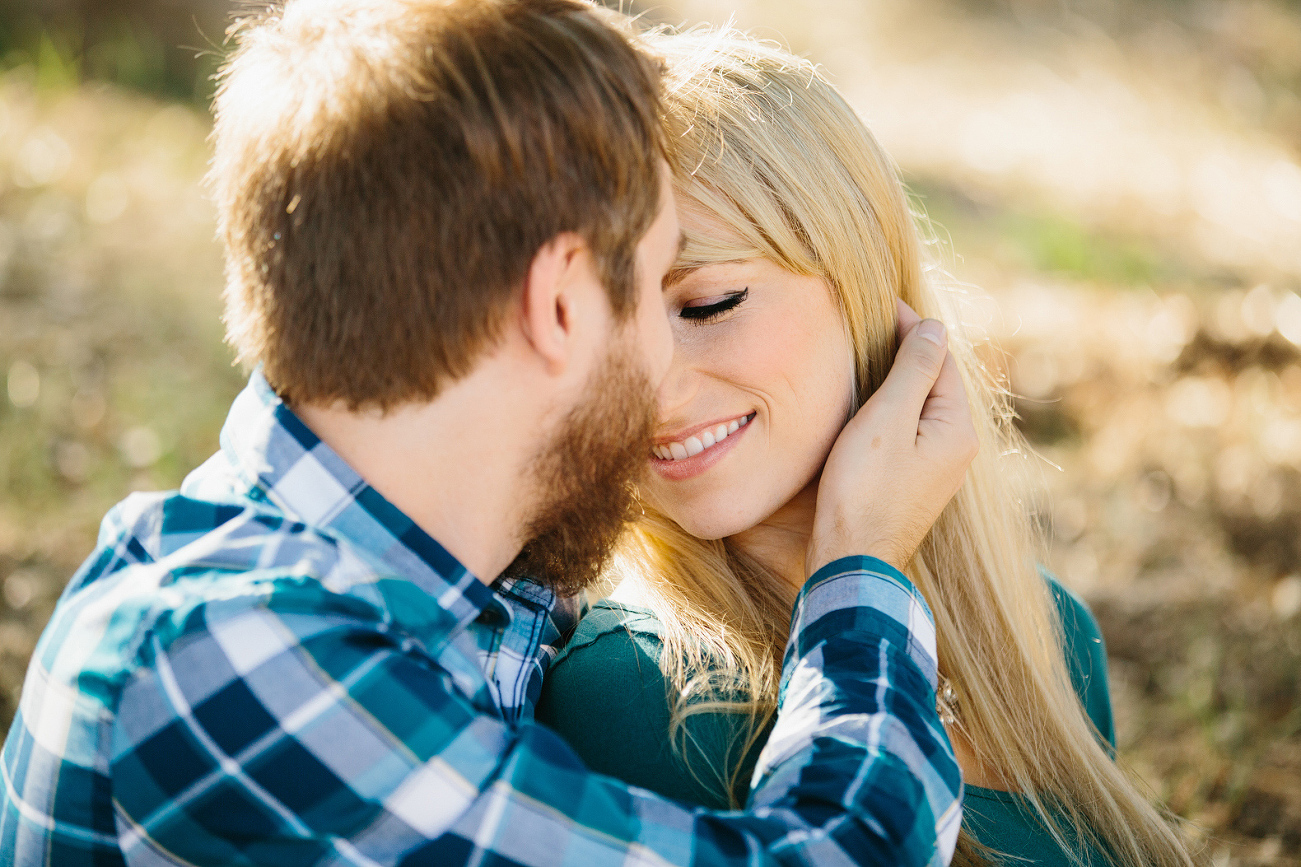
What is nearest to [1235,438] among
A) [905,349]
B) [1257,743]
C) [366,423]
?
[1257,743]

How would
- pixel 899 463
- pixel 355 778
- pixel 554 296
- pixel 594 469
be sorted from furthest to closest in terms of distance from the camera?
pixel 899 463
pixel 594 469
pixel 554 296
pixel 355 778

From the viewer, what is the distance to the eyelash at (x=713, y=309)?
2.10 metres

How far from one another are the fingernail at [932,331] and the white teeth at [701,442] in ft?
1.49

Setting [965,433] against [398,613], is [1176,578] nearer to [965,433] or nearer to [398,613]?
[965,433]

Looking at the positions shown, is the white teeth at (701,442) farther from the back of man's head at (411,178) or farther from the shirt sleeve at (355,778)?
the shirt sleeve at (355,778)

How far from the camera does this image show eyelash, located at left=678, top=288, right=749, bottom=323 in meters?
2.10

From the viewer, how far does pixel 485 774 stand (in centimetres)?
121

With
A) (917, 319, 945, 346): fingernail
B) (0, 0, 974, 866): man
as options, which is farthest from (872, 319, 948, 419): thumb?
(0, 0, 974, 866): man

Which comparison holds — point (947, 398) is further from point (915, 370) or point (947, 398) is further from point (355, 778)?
point (355, 778)

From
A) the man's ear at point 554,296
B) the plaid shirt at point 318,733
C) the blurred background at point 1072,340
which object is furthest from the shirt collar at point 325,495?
the blurred background at point 1072,340

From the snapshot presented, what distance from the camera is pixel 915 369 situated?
216 centimetres

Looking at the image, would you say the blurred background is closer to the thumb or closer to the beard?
the thumb

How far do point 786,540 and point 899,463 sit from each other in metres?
0.46

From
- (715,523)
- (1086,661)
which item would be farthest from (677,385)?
(1086,661)
